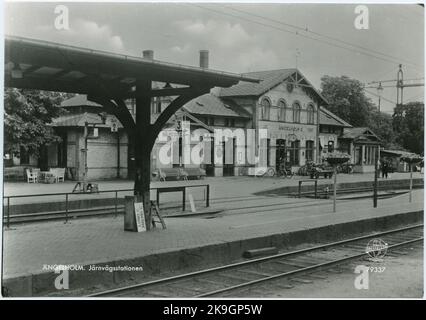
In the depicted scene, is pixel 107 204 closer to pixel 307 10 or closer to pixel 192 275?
pixel 192 275

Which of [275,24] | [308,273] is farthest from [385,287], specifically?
[275,24]

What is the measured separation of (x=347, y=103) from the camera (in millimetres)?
38906

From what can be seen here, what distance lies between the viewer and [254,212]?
17.4 metres

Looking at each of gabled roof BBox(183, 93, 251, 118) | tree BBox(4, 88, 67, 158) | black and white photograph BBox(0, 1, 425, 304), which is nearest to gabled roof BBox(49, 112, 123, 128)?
tree BBox(4, 88, 67, 158)

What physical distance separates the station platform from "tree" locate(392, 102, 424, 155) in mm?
2402

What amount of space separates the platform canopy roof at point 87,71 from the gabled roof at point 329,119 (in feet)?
100

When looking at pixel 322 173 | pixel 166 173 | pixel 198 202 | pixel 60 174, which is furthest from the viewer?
pixel 322 173

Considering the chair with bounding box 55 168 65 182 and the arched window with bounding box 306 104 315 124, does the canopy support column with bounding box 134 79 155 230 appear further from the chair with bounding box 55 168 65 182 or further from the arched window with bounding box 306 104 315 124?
the arched window with bounding box 306 104 315 124

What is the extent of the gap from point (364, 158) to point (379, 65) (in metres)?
35.5

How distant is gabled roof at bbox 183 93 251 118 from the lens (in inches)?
1252

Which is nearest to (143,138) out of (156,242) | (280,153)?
(156,242)

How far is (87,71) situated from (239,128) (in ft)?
84.4

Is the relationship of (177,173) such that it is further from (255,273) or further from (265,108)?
(255,273)

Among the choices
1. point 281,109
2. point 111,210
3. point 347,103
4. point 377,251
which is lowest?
point 377,251
